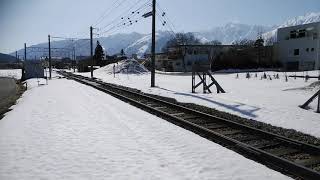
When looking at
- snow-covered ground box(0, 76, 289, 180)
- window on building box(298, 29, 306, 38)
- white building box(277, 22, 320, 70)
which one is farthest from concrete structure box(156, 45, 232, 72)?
snow-covered ground box(0, 76, 289, 180)

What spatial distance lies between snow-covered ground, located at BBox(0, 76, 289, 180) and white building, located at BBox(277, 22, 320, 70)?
62300 millimetres

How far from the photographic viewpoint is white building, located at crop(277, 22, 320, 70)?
67562 millimetres

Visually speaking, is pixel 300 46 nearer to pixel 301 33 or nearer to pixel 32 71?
pixel 301 33

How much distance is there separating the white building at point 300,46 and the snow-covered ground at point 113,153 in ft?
204

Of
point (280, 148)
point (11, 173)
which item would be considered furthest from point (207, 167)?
point (11, 173)

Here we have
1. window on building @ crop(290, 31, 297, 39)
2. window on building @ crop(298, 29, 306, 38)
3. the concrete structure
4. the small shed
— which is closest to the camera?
the small shed

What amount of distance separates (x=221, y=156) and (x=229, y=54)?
73.7 meters

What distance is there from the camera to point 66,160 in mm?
7922

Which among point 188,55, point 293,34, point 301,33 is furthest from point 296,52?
point 188,55

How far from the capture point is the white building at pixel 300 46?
222 ft

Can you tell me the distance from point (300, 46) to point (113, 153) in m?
68.6

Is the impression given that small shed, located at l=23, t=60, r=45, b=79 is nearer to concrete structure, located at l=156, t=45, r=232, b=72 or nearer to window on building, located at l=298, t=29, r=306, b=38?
concrete structure, located at l=156, t=45, r=232, b=72

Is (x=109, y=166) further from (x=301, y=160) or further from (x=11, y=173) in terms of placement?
(x=301, y=160)

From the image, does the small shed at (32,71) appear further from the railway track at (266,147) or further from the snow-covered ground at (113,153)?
the railway track at (266,147)
